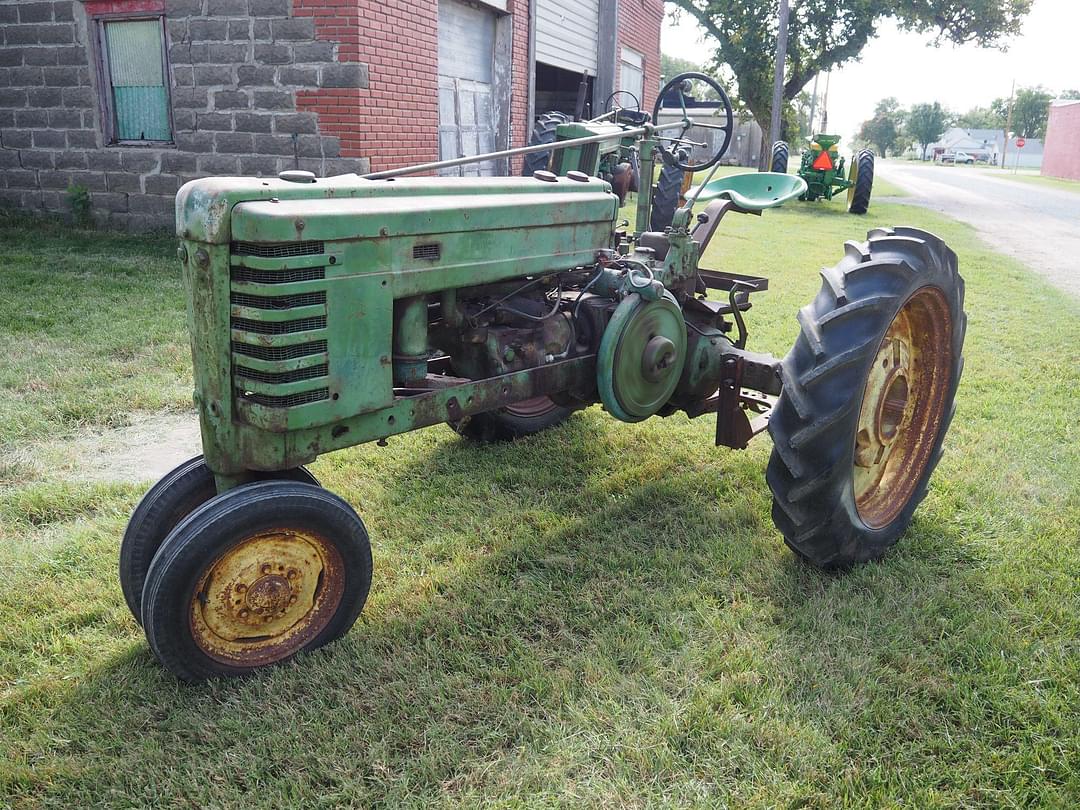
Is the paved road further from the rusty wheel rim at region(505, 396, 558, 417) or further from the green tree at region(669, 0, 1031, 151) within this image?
the rusty wheel rim at region(505, 396, 558, 417)

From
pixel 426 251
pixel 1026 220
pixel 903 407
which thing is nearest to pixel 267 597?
pixel 426 251

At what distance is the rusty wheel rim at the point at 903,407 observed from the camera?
3010mm

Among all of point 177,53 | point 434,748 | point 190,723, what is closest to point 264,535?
point 190,723

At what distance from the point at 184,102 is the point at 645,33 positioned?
11.6 m

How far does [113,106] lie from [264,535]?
311 inches

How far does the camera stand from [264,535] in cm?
224

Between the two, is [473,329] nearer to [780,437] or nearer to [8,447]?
[780,437]

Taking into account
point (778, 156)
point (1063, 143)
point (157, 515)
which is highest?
point (1063, 143)

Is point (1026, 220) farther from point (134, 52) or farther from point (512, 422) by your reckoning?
point (512, 422)

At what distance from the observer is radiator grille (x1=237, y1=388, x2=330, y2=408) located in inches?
87.4

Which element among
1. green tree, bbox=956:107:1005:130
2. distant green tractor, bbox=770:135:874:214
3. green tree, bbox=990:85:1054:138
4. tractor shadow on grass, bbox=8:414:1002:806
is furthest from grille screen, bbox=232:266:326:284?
green tree, bbox=956:107:1005:130

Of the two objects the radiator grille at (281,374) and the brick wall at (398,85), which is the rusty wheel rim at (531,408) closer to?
the radiator grille at (281,374)

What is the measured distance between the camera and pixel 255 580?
2260 mm

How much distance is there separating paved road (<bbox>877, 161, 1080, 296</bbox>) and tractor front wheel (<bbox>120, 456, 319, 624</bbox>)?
8321 millimetres
